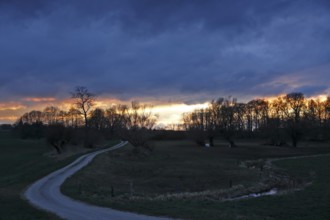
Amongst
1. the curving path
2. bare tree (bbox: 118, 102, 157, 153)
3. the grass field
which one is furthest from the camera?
bare tree (bbox: 118, 102, 157, 153)

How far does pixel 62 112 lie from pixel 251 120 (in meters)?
82.6

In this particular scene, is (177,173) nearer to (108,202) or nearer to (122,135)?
(108,202)

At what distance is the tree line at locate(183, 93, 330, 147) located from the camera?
109000mm

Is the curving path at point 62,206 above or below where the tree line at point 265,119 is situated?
below

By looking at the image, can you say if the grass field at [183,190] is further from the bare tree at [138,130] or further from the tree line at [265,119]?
the tree line at [265,119]

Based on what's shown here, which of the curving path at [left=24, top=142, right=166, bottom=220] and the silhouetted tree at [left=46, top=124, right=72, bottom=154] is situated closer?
the curving path at [left=24, top=142, right=166, bottom=220]

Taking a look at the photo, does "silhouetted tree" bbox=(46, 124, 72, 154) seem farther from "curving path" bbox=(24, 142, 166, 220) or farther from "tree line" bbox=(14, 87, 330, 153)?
"curving path" bbox=(24, 142, 166, 220)

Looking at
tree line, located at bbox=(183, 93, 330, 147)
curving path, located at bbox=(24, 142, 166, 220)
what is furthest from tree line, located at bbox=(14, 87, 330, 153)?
curving path, located at bbox=(24, 142, 166, 220)

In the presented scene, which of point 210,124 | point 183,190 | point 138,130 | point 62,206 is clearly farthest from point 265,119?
point 62,206

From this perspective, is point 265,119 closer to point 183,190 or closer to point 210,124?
point 210,124

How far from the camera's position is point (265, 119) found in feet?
537

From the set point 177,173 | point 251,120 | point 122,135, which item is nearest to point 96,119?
point 251,120

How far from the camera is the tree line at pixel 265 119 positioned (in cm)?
10900

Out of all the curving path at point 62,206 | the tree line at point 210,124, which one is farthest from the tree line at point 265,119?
the curving path at point 62,206
